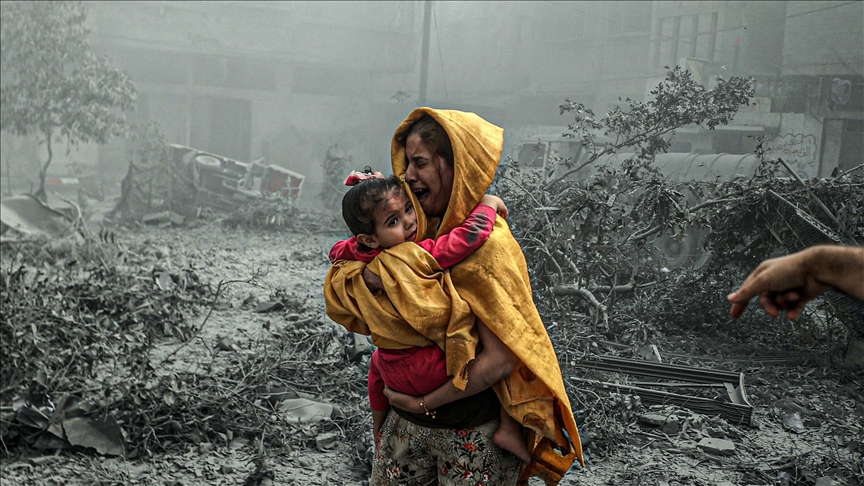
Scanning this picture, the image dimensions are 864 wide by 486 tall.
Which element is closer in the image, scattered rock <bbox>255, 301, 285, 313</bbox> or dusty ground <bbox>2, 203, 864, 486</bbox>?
dusty ground <bbox>2, 203, 864, 486</bbox>

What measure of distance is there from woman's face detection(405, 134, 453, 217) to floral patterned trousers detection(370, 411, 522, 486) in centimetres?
60

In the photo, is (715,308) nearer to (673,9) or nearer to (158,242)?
(673,9)

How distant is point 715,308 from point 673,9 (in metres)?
2.60

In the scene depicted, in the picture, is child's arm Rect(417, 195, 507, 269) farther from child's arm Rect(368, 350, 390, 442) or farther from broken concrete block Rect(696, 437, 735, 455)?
broken concrete block Rect(696, 437, 735, 455)

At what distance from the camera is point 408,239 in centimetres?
179

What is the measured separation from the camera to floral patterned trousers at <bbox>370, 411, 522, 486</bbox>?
177 centimetres

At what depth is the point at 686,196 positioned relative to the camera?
187 inches

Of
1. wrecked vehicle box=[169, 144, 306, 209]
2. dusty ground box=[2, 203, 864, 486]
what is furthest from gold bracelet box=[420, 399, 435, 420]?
wrecked vehicle box=[169, 144, 306, 209]

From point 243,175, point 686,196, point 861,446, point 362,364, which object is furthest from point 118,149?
point 861,446

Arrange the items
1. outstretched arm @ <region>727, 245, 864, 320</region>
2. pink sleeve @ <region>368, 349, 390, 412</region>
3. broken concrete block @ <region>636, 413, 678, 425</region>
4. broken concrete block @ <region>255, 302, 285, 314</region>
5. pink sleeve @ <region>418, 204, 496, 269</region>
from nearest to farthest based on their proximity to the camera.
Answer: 1. outstretched arm @ <region>727, 245, 864, 320</region>
2. pink sleeve @ <region>418, 204, 496, 269</region>
3. pink sleeve @ <region>368, 349, 390, 412</region>
4. broken concrete block @ <region>636, 413, 678, 425</region>
5. broken concrete block @ <region>255, 302, 285, 314</region>

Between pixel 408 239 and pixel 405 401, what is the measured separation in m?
0.42

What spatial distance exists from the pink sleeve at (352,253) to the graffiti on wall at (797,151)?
11.1 ft

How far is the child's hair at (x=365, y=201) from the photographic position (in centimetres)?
173

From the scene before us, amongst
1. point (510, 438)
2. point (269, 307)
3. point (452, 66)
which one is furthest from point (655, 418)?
point (452, 66)
